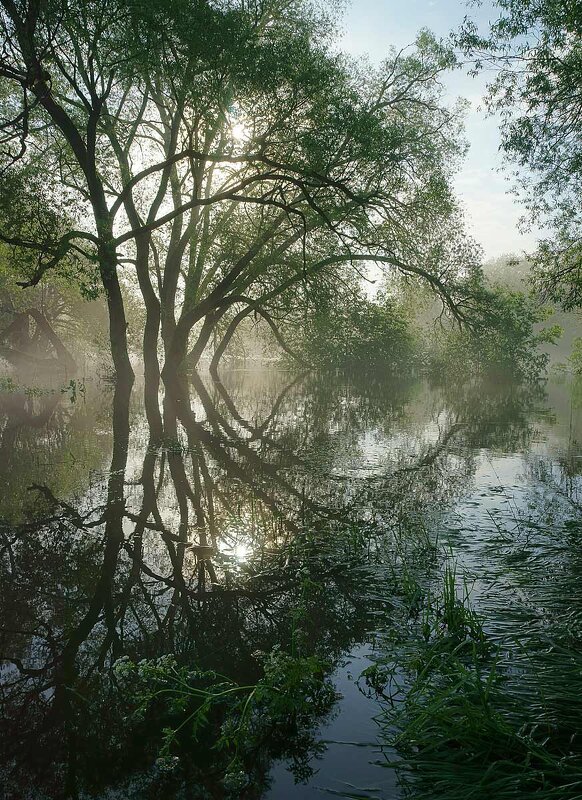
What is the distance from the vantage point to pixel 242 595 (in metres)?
5.71

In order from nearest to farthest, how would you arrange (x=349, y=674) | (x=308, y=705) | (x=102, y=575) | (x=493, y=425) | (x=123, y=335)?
(x=308, y=705) < (x=349, y=674) < (x=102, y=575) < (x=493, y=425) < (x=123, y=335)

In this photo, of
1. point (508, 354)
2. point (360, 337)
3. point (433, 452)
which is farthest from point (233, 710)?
point (508, 354)

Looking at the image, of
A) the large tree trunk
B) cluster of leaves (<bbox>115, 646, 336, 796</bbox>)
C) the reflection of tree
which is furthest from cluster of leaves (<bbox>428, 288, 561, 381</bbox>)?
cluster of leaves (<bbox>115, 646, 336, 796</bbox>)

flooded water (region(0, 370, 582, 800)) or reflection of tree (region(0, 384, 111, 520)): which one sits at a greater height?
reflection of tree (region(0, 384, 111, 520))

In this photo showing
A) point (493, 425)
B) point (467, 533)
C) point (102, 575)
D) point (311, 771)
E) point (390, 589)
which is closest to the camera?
point (311, 771)

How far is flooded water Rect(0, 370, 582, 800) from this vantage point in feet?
11.7

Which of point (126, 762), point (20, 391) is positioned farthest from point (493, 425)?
point (20, 391)

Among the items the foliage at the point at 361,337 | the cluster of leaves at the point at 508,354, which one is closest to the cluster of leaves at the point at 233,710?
the foliage at the point at 361,337

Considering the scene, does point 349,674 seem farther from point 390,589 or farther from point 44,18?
point 44,18

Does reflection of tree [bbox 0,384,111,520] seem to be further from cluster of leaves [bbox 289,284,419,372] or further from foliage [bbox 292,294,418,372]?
foliage [bbox 292,294,418,372]

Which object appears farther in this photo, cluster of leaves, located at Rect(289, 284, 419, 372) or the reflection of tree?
cluster of leaves, located at Rect(289, 284, 419, 372)

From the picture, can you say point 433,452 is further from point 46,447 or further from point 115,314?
point 115,314

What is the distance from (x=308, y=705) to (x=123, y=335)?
854 inches

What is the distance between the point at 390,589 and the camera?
19.1 feet
